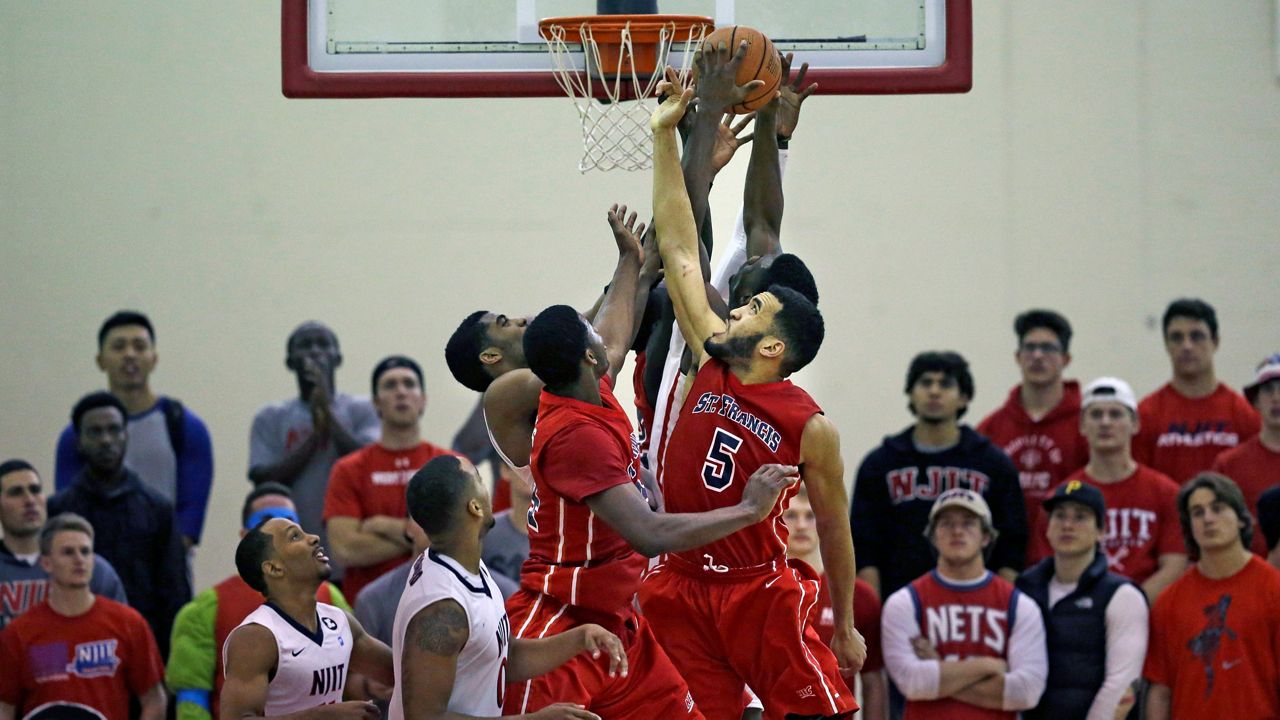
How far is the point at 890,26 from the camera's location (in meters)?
5.59

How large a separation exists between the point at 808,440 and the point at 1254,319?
5.72m

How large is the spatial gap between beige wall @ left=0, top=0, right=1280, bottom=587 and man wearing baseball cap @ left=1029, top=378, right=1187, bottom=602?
2.38 metres

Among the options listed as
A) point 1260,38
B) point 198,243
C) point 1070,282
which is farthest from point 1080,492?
point 198,243

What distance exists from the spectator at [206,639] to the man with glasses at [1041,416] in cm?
293

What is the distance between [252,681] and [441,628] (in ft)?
2.30

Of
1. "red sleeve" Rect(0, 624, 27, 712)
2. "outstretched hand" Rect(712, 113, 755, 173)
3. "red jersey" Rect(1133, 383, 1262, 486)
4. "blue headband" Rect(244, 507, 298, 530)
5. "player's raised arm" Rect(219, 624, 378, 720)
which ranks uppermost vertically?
"outstretched hand" Rect(712, 113, 755, 173)

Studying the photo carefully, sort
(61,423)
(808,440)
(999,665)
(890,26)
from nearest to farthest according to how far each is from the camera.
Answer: (808,440) < (890,26) < (999,665) < (61,423)

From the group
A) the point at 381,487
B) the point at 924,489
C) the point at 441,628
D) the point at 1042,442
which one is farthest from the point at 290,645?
the point at 1042,442

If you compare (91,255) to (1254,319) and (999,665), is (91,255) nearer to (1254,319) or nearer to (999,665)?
(999,665)

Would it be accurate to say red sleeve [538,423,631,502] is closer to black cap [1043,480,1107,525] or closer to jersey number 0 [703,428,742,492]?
jersey number 0 [703,428,742,492]

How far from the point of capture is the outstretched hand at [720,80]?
4891 mm

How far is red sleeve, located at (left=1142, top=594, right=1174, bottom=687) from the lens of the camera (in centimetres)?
662

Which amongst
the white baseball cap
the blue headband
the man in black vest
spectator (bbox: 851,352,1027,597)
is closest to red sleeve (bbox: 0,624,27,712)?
the blue headband

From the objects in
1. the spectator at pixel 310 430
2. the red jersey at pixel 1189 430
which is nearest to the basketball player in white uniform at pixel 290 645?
the spectator at pixel 310 430
